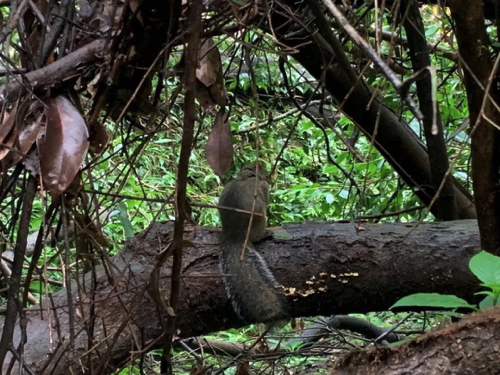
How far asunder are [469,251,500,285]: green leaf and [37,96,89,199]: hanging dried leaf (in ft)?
2.14

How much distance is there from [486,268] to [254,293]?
102cm

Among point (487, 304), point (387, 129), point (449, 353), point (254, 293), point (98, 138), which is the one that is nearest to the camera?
point (449, 353)

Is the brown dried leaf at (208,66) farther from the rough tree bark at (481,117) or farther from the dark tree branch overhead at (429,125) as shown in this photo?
the dark tree branch overhead at (429,125)

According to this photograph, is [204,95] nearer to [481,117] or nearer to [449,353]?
[481,117]

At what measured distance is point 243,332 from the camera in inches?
135

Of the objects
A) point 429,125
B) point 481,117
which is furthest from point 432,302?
point 429,125

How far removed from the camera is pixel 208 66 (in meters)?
1.18

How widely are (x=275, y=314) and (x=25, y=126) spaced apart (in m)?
1.08

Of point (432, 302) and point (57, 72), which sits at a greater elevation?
point (57, 72)

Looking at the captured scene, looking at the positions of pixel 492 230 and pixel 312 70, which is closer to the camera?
pixel 492 230

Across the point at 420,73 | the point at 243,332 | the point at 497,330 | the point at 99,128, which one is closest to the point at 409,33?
the point at 99,128

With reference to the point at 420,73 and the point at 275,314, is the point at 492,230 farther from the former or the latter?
the point at 420,73

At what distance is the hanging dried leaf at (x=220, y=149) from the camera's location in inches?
46.1

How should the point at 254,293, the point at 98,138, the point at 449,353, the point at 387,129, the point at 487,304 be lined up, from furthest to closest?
1. the point at 387,129
2. the point at 254,293
3. the point at 98,138
4. the point at 487,304
5. the point at 449,353
